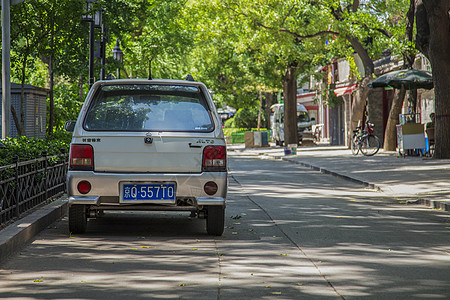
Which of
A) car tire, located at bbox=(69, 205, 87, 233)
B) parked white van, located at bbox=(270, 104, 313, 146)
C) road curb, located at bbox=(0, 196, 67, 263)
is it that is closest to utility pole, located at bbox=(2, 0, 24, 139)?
road curb, located at bbox=(0, 196, 67, 263)

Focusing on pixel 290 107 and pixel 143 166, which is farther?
pixel 290 107

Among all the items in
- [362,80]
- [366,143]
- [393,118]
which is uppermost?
[362,80]

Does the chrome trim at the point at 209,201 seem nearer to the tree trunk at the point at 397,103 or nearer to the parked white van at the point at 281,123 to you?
the tree trunk at the point at 397,103

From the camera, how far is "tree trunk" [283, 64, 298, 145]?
43.9 m

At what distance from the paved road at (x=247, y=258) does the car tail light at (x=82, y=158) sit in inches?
32.3

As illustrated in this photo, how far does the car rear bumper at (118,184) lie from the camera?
8.55 m

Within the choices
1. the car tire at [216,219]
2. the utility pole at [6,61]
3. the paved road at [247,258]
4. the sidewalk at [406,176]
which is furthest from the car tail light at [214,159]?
the utility pole at [6,61]

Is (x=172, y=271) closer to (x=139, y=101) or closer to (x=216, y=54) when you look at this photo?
(x=139, y=101)

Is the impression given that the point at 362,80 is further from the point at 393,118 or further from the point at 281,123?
the point at 281,123

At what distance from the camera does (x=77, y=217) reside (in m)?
9.04

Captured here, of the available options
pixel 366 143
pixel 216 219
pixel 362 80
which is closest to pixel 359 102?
pixel 362 80

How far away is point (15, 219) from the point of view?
9.29 meters

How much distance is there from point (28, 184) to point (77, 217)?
1410 mm

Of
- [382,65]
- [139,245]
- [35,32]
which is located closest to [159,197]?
[139,245]
